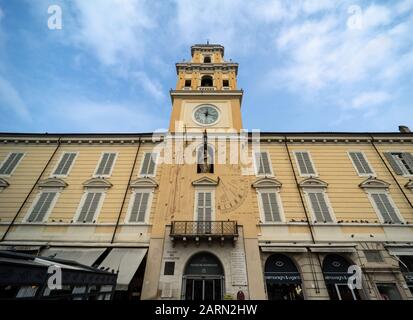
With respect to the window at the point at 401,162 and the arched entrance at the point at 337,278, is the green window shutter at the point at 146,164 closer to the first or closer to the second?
the arched entrance at the point at 337,278

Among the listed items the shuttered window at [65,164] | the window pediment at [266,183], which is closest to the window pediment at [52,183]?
the shuttered window at [65,164]

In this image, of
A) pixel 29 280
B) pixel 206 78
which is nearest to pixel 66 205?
pixel 29 280

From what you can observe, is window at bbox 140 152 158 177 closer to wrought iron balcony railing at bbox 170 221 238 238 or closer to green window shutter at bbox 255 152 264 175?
wrought iron balcony railing at bbox 170 221 238 238

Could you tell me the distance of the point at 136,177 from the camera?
1546cm

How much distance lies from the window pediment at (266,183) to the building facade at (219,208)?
0.23 ft

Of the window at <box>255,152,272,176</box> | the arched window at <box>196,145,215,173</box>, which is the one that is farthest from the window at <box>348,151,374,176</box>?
the arched window at <box>196,145,215,173</box>

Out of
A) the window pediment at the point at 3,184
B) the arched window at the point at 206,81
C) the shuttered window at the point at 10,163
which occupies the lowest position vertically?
the window pediment at the point at 3,184

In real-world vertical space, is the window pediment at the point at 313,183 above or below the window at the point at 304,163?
below

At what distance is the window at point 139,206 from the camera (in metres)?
13.7

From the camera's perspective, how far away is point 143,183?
15.0 m

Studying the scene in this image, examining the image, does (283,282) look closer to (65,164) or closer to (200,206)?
(200,206)

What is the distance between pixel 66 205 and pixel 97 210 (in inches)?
82.7

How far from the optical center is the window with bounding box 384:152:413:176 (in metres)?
15.4
